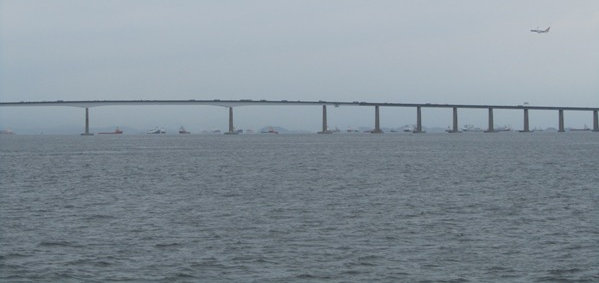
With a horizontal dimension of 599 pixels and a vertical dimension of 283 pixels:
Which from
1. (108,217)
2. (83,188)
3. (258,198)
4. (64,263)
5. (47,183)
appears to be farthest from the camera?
(47,183)

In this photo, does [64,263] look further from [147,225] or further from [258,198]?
[258,198]

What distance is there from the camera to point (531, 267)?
19594 millimetres

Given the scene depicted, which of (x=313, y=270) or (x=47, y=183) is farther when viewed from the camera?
(x=47, y=183)

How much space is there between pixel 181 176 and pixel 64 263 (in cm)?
3150

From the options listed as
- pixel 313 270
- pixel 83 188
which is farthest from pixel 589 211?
pixel 83 188

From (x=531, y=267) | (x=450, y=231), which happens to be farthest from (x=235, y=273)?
(x=450, y=231)

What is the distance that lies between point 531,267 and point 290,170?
37879 mm

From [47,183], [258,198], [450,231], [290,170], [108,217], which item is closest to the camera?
[450,231]

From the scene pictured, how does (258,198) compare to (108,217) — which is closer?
(108,217)

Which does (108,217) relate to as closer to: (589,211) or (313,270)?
(313,270)

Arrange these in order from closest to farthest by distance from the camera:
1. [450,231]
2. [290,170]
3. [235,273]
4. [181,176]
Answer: [235,273]
[450,231]
[181,176]
[290,170]

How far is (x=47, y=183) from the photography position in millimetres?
45375

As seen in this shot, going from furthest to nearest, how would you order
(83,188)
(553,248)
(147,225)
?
(83,188)
(147,225)
(553,248)

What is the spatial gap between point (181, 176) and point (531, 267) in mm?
34567
